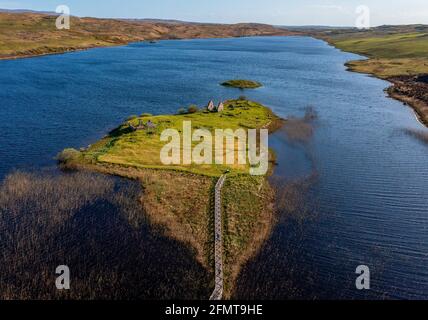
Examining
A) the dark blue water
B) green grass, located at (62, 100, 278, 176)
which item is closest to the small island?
the dark blue water

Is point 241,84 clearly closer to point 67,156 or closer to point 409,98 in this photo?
point 409,98

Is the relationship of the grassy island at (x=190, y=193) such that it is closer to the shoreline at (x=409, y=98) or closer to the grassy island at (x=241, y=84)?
the shoreline at (x=409, y=98)

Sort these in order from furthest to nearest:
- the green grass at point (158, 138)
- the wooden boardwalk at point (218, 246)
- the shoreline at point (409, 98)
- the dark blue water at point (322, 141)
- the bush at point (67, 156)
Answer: the shoreline at point (409, 98) → the bush at point (67, 156) → the green grass at point (158, 138) → the dark blue water at point (322, 141) → the wooden boardwalk at point (218, 246)

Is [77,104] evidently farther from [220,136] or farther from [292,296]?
[292,296]

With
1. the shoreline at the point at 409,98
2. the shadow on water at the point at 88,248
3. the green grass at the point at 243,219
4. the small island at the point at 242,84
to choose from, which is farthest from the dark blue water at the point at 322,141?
the shadow on water at the point at 88,248

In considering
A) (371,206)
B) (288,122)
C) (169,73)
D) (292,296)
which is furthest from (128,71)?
(292,296)

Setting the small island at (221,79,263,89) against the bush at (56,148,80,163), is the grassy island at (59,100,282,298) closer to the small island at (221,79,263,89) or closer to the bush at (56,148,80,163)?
the bush at (56,148,80,163)
